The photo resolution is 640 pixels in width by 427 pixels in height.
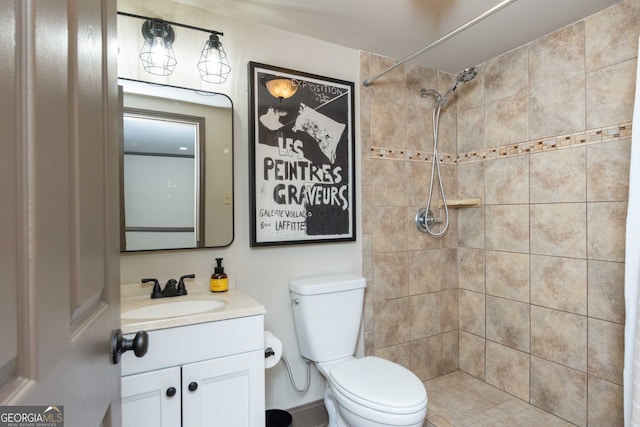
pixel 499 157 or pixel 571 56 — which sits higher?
pixel 571 56

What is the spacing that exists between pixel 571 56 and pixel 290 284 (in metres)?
1.97

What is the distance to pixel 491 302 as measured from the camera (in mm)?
2197

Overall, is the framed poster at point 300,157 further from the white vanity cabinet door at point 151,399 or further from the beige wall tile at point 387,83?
the white vanity cabinet door at point 151,399

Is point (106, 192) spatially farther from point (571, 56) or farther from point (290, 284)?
point (571, 56)

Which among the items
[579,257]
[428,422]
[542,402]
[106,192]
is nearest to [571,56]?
[579,257]

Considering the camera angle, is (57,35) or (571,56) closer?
(57,35)

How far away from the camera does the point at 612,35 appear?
1.63 meters

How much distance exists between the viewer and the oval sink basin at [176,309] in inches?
53.4

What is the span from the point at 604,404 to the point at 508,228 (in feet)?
3.28

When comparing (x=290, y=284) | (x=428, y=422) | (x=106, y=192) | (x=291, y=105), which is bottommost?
(x=428, y=422)

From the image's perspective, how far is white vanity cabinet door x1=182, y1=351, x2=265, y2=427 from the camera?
4.00 feet

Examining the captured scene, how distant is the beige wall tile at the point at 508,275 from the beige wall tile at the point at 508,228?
0.05 m

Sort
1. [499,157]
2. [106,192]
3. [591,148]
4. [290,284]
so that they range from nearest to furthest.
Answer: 1. [106,192]
2. [591,148]
3. [290,284]
4. [499,157]

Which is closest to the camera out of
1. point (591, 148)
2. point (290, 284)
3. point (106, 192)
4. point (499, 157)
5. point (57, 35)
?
point (57, 35)
